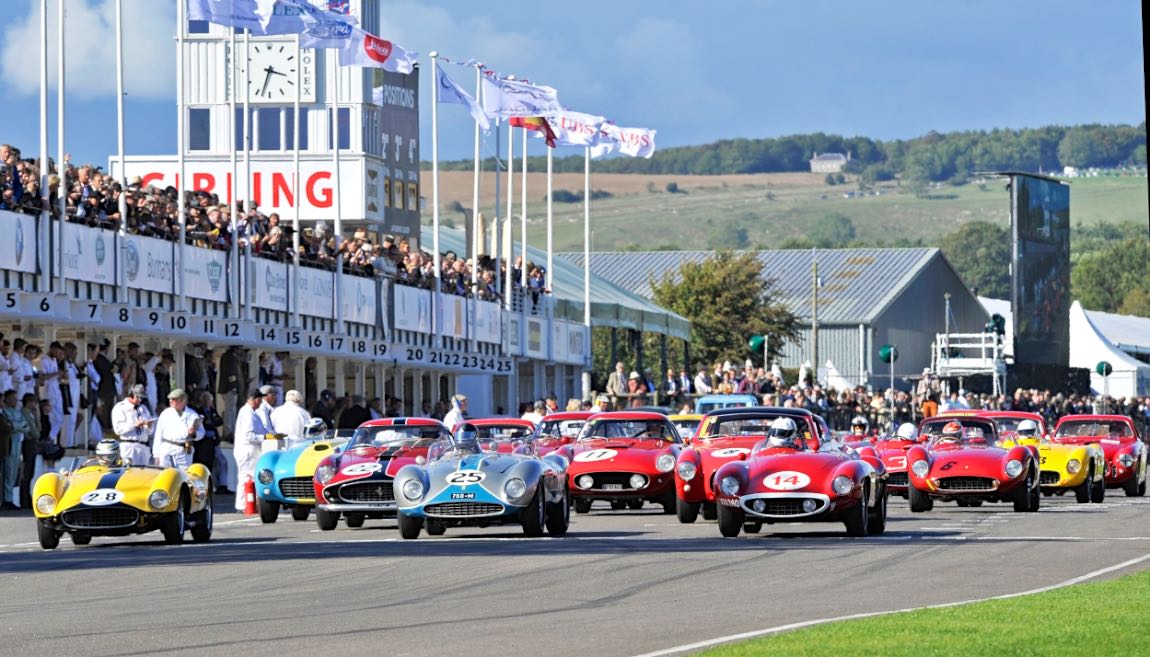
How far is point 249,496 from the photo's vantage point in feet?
99.5

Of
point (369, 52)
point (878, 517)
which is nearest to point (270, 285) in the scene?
point (369, 52)

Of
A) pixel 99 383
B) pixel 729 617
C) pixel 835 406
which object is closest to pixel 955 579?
pixel 729 617

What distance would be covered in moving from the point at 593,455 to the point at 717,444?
169cm

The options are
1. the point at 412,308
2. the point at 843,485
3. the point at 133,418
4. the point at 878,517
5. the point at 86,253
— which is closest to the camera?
the point at 843,485

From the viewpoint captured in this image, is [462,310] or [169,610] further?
[462,310]

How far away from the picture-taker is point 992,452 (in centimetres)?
2936

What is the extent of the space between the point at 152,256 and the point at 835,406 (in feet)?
91.3

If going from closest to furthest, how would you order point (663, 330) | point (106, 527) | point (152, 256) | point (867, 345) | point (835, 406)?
point (106, 527)
point (152, 256)
point (835, 406)
point (663, 330)
point (867, 345)

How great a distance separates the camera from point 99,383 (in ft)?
107

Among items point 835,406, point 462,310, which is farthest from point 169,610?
point 835,406

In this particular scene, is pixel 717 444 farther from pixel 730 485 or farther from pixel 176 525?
pixel 176 525

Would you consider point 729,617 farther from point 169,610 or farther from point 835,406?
point 835,406

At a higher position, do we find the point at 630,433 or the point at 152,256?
the point at 152,256

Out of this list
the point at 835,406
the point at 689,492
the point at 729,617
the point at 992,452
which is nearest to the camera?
the point at 729,617
